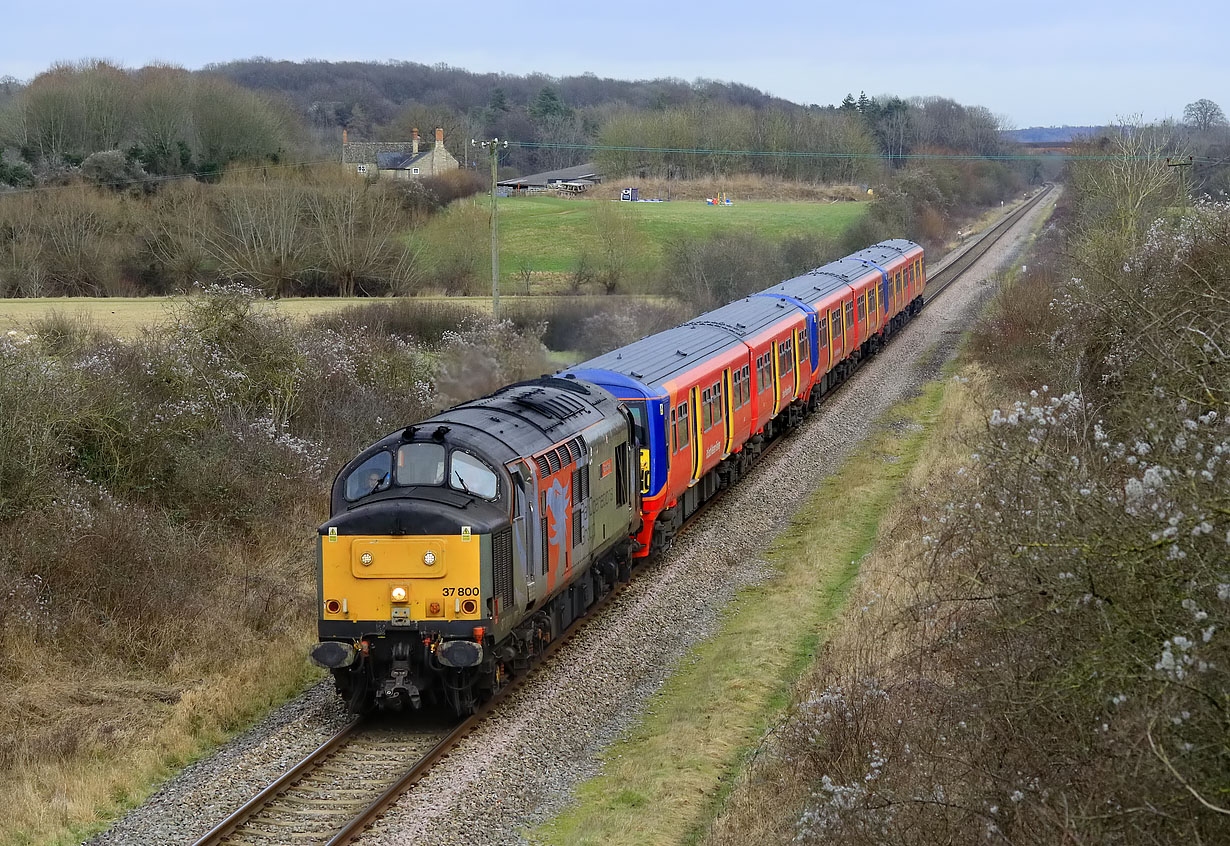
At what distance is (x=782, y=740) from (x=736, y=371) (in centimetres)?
1295

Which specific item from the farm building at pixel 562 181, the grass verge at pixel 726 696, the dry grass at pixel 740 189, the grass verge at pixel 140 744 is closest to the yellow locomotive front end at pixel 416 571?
the grass verge at pixel 140 744

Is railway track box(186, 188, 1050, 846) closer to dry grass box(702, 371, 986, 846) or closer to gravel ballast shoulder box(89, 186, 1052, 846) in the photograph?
gravel ballast shoulder box(89, 186, 1052, 846)

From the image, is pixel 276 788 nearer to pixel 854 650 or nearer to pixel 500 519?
pixel 500 519

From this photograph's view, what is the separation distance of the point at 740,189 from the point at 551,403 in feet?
281

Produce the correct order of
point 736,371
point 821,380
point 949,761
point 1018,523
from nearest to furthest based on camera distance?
1. point 1018,523
2. point 949,761
3. point 736,371
4. point 821,380

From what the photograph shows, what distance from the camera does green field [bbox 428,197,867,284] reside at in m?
57.4

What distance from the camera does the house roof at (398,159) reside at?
93.4 m

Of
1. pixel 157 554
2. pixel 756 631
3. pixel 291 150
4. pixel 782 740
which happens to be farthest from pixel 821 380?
pixel 291 150

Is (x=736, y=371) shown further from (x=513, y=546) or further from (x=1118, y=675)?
(x=1118, y=675)

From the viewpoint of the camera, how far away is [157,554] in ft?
59.2

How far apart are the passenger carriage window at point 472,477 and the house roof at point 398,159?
266 ft

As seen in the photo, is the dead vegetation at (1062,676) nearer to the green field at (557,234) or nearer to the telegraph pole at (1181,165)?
the green field at (557,234)

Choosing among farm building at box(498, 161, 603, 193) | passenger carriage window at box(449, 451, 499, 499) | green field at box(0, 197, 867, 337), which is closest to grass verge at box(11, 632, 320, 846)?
passenger carriage window at box(449, 451, 499, 499)

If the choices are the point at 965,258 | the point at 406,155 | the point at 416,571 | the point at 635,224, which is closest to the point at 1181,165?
the point at 635,224
